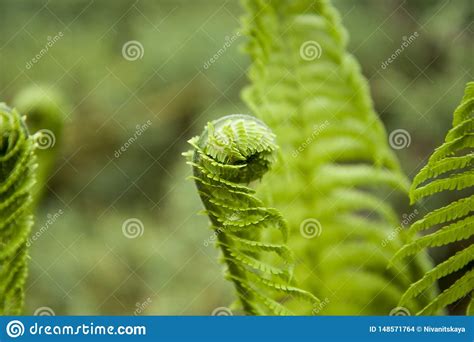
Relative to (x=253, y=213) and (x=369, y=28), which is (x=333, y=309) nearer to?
(x=253, y=213)

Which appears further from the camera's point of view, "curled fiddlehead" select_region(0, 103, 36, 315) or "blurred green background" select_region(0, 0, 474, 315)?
"blurred green background" select_region(0, 0, 474, 315)

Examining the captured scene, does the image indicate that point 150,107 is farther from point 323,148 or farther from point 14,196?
point 14,196

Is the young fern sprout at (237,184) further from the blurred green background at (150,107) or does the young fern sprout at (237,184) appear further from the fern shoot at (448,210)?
the blurred green background at (150,107)

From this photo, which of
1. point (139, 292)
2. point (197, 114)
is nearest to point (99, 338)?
point (139, 292)

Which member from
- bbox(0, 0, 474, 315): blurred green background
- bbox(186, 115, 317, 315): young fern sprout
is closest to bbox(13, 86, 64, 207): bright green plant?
bbox(186, 115, 317, 315): young fern sprout

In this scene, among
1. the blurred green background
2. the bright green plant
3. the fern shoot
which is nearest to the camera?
the fern shoot

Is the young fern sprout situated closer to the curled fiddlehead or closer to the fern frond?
the curled fiddlehead

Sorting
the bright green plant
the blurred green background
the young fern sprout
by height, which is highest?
the blurred green background
